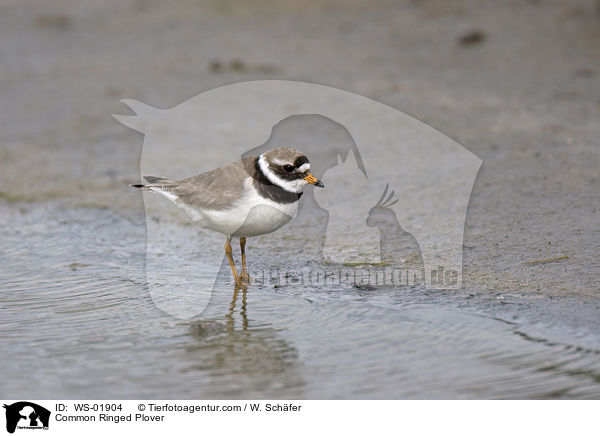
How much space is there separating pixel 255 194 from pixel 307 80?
562 centimetres

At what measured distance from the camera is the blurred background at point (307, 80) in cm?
589

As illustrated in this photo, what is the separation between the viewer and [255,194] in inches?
255

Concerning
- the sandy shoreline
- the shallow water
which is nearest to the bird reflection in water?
the shallow water

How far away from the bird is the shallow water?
552mm

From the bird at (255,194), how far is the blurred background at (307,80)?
34.3 inches

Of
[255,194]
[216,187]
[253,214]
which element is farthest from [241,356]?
[216,187]

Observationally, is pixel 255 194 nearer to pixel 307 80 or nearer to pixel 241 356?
pixel 241 356

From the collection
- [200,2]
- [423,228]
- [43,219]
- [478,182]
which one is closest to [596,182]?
[478,182]

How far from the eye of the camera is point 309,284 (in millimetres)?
6809

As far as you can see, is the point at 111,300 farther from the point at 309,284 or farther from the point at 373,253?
the point at 373,253

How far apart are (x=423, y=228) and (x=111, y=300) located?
2771 mm

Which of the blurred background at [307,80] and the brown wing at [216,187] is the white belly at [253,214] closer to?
the brown wing at [216,187]

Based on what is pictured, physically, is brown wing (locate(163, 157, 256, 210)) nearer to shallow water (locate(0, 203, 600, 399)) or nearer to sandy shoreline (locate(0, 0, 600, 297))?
shallow water (locate(0, 203, 600, 399))

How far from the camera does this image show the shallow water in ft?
16.9
